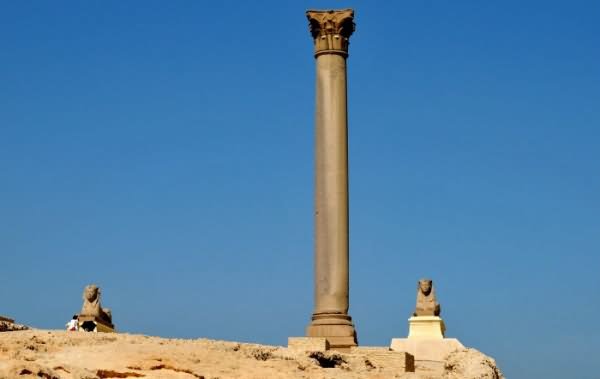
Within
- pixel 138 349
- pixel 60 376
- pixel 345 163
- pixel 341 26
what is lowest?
pixel 60 376

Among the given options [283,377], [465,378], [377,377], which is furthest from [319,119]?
[283,377]

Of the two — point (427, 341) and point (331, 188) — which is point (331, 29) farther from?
point (427, 341)

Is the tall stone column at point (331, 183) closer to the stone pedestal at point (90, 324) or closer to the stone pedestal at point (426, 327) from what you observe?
the stone pedestal at point (90, 324)

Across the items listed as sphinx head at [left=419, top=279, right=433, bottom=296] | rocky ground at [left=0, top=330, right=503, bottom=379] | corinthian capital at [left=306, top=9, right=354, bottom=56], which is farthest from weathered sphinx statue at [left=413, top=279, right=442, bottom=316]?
rocky ground at [left=0, top=330, right=503, bottom=379]

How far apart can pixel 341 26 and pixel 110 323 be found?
1007 cm

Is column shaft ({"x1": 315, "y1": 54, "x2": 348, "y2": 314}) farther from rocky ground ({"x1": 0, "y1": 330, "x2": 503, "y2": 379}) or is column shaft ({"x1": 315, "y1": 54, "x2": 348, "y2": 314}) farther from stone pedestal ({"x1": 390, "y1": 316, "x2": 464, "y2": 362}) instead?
rocky ground ({"x1": 0, "y1": 330, "x2": 503, "y2": 379})

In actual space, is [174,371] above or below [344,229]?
below

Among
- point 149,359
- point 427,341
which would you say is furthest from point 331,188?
point 149,359

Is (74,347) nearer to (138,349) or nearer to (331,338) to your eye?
(138,349)

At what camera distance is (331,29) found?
28922 millimetres

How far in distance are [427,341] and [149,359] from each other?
1706cm

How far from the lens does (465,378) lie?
84.2ft

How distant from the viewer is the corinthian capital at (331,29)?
94.4 ft

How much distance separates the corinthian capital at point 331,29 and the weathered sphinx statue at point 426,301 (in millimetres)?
8606
